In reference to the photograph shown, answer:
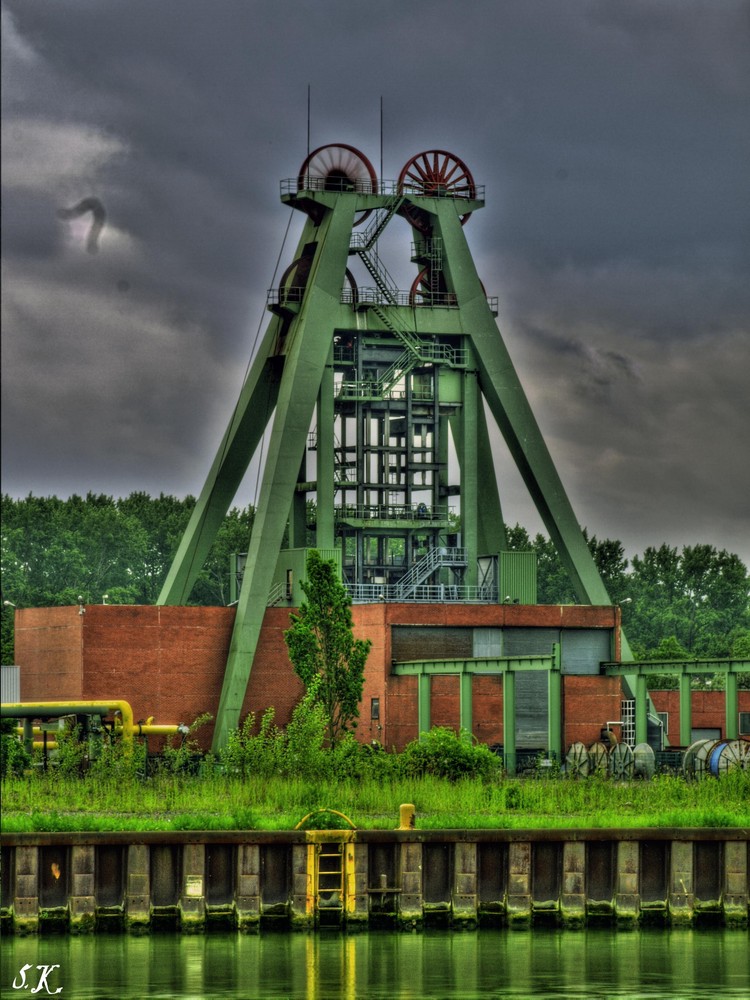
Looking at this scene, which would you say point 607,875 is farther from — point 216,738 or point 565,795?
point 216,738

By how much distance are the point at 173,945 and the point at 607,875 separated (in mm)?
8532

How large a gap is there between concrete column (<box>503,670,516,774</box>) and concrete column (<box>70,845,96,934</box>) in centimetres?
2709

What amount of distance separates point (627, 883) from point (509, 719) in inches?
982

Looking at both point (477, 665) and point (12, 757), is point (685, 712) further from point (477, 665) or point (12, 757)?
point (12, 757)

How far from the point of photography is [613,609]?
236ft

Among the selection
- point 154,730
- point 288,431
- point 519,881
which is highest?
point 288,431

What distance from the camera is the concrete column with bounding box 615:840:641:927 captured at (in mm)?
37750

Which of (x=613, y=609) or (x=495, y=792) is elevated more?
(x=613, y=609)

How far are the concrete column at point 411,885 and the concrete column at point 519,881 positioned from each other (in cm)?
173

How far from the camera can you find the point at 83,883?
36875 millimetres

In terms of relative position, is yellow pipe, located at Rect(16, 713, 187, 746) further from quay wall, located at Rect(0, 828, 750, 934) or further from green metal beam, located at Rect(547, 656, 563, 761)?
quay wall, located at Rect(0, 828, 750, 934)

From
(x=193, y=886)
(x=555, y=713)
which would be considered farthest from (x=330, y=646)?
(x=193, y=886)

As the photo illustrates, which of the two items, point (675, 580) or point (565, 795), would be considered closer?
point (565, 795)

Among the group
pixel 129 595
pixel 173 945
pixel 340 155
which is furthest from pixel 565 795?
pixel 129 595
